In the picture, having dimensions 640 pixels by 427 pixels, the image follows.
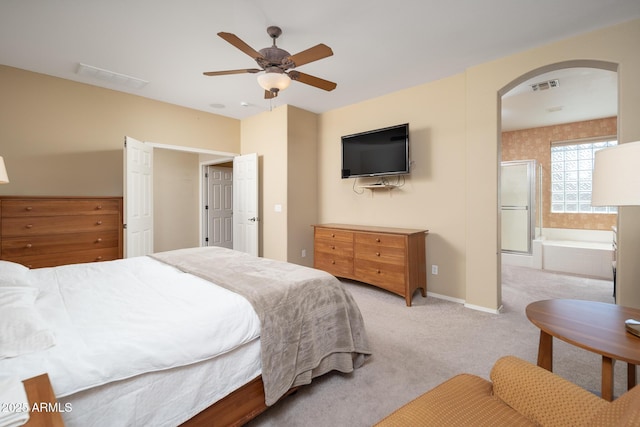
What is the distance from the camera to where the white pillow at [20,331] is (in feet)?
3.24

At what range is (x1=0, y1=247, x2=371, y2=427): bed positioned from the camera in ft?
3.37

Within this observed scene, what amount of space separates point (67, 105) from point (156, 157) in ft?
5.96

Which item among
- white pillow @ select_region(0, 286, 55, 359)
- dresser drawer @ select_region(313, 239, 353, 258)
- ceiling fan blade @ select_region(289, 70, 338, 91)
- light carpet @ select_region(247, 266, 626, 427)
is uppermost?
ceiling fan blade @ select_region(289, 70, 338, 91)

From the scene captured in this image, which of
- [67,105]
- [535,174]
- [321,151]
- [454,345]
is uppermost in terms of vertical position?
[67,105]

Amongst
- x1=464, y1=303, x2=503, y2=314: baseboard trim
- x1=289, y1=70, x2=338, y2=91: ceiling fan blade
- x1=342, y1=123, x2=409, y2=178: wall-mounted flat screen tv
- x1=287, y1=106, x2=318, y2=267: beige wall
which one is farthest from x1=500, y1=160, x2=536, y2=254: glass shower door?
x1=289, y1=70, x2=338, y2=91: ceiling fan blade

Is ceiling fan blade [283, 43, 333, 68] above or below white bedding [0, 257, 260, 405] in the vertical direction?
above

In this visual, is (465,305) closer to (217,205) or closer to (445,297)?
(445,297)

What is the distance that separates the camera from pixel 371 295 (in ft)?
12.0

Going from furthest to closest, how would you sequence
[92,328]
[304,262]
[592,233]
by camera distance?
[592,233] < [304,262] < [92,328]

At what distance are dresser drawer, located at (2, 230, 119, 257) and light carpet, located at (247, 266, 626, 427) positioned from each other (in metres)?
3.04

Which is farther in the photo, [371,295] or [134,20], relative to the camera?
[371,295]

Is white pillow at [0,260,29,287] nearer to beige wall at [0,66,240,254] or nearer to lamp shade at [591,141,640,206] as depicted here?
beige wall at [0,66,240,254]

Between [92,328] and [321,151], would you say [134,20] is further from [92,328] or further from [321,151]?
[321,151]

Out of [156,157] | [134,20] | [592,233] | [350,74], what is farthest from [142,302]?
[592,233]
